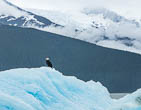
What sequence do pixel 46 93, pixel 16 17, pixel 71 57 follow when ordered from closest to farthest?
pixel 46 93
pixel 71 57
pixel 16 17

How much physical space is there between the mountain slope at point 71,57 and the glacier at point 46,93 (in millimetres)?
40801

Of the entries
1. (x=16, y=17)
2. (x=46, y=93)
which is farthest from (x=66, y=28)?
(x=46, y=93)

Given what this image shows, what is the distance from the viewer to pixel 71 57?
2542 inches

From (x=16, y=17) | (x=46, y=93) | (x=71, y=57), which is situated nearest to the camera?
(x=46, y=93)

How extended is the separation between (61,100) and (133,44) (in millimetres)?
168825

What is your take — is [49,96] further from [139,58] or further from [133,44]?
[133,44]

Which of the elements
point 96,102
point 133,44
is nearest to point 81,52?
point 96,102

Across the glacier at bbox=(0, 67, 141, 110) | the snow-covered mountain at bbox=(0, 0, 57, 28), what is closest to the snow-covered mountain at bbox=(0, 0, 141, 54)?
the snow-covered mountain at bbox=(0, 0, 57, 28)

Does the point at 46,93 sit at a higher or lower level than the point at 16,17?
higher

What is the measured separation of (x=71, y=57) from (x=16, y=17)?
196ft

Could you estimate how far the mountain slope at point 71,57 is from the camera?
56.1 meters

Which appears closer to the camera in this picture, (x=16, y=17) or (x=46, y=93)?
(x=46, y=93)

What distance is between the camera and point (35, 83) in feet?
30.8

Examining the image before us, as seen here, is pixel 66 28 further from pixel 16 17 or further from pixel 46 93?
pixel 46 93
